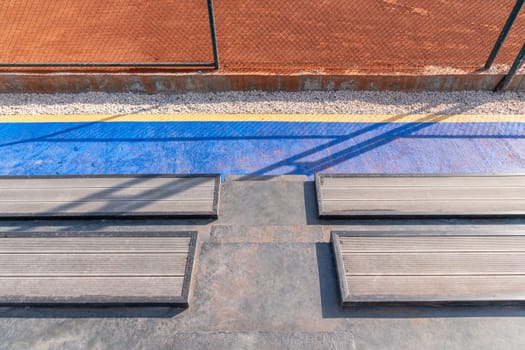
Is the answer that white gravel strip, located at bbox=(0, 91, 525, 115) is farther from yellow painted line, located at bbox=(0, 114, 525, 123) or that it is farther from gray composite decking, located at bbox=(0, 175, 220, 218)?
gray composite decking, located at bbox=(0, 175, 220, 218)

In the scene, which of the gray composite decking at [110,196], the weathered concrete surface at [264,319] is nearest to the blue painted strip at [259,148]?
the gray composite decking at [110,196]

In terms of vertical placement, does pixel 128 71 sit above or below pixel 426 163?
above

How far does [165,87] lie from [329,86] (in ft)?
11.7

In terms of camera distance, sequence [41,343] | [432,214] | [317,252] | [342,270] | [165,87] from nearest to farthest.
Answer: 1. [41,343]
2. [342,270]
3. [317,252]
4. [432,214]
5. [165,87]

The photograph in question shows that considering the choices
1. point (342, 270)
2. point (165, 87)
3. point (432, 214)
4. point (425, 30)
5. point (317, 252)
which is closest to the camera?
point (342, 270)

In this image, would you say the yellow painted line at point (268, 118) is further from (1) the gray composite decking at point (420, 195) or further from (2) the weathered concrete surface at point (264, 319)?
(2) the weathered concrete surface at point (264, 319)

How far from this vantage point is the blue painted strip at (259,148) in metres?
6.44

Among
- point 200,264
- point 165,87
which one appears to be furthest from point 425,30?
point 200,264

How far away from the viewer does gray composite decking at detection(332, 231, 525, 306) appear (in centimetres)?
344

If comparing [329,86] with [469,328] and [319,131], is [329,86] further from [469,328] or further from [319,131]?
[469,328]

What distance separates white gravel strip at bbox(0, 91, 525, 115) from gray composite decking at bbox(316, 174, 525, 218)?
9.67 ft

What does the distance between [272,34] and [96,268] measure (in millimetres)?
7466

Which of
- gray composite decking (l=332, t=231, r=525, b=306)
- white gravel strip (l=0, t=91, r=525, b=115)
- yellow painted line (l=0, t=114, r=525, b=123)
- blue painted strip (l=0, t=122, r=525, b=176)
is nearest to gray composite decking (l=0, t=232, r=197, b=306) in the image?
gray composite decking (l=332, t=231, r=525, b=306)

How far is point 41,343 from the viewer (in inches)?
128
